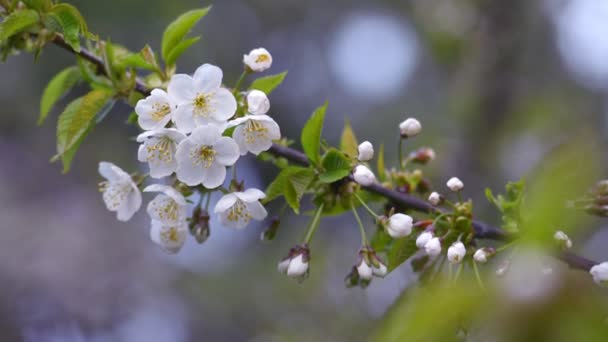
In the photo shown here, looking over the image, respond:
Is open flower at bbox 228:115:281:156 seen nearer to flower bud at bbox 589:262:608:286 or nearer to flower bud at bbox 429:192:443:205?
flower bud at bbox 429:192:443:205

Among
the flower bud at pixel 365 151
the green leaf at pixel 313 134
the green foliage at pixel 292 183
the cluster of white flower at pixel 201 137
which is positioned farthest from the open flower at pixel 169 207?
the flower bud at pixel 365 151

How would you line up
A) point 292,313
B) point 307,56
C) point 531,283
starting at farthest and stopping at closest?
1. point 307,56
2. point 292,313
3. point 531,283

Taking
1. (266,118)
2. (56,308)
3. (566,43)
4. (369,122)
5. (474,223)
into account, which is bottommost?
(56,308)

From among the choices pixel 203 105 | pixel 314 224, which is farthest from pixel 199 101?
pixel 314 224

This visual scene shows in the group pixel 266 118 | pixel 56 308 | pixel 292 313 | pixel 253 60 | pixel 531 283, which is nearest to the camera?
pixel 531 283

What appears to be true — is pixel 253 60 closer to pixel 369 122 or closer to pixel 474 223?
pixel 474 223

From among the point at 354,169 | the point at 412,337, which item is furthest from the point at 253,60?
the point at 412,337

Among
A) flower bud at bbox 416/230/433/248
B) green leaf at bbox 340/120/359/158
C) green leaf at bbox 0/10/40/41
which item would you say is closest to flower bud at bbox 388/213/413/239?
flower bud at bbox 416/230/433/248
